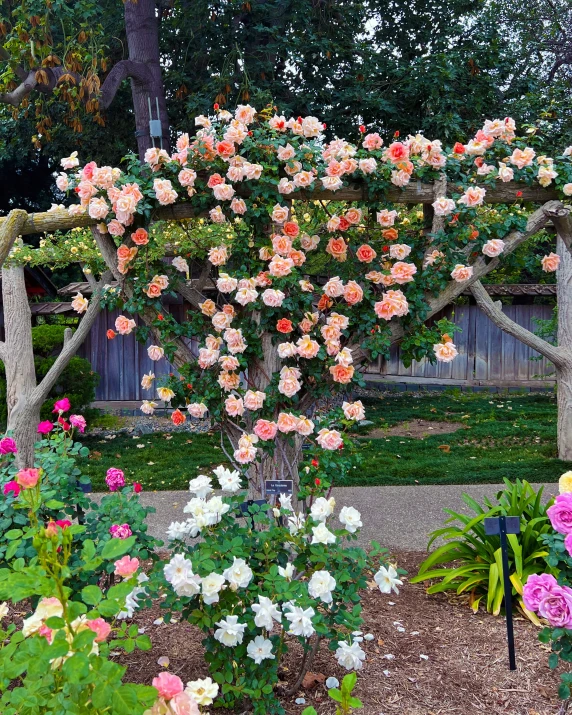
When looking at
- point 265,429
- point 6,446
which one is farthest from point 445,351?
point 6,446

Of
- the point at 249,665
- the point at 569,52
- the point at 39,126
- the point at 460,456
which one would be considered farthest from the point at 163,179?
the point at 569,52

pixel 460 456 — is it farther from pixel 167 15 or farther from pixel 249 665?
pixel 167 15

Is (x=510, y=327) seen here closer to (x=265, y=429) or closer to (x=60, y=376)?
(x=265, y=429)

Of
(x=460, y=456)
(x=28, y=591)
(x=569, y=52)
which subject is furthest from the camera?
(x=569, y=52)

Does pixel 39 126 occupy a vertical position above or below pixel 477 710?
above

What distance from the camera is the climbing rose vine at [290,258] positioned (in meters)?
3.26

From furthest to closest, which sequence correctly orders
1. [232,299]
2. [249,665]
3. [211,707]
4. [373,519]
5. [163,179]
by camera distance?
[373,519] < [232,299] < [163,179] < [211,707] < [249,665]

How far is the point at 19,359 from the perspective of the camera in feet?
17.1

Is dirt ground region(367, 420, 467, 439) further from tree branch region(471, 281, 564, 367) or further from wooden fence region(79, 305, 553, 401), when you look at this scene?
wooden fence region(79, 305, 553, 401)

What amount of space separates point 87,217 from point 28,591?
2.50 m

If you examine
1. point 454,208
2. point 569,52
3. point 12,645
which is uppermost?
point 569,52

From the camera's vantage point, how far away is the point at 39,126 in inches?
354

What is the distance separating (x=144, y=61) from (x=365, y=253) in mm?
7108

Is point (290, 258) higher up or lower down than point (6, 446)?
higher up
